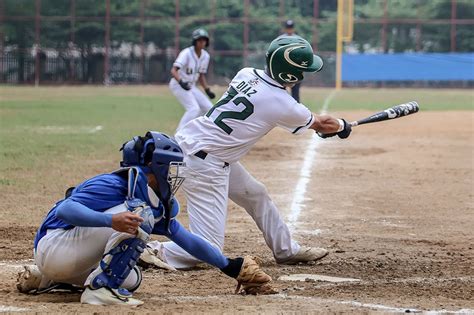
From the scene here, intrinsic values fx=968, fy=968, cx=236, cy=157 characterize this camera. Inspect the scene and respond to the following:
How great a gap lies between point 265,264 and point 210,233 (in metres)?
0.71

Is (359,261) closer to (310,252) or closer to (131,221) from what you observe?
(310,252)

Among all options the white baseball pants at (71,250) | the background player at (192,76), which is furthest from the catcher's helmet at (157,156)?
the background player at (192,76)

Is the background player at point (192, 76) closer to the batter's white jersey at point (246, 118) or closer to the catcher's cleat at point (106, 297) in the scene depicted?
the batter's white jersey at point (246, 118)

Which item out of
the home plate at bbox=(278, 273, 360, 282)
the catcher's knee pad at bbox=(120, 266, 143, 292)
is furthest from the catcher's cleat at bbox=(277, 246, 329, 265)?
the catcher's knee pad at bbox=(120, 266, 143, 292)

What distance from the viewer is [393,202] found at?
10.7 metres

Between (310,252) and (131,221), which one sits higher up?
(131,221)

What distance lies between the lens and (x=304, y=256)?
7.28 m

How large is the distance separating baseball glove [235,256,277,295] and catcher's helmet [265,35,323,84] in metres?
1.52

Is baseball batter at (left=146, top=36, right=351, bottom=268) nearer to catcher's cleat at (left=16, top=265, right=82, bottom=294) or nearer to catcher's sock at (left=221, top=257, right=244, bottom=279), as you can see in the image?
catcher's sock at (left=221, top=257, right=244, bottom=279)

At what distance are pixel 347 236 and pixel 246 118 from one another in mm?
2206

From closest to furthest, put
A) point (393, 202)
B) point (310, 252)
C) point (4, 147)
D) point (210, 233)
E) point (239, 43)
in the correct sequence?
point (210, 233) < point (310, 252) < point (393, 202) < point (4, 147) < point (239, 43)

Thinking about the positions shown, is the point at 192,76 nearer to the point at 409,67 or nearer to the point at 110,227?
the point at 110,227

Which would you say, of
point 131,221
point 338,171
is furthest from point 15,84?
point 131,221

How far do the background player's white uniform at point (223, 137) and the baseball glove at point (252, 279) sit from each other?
987mm
